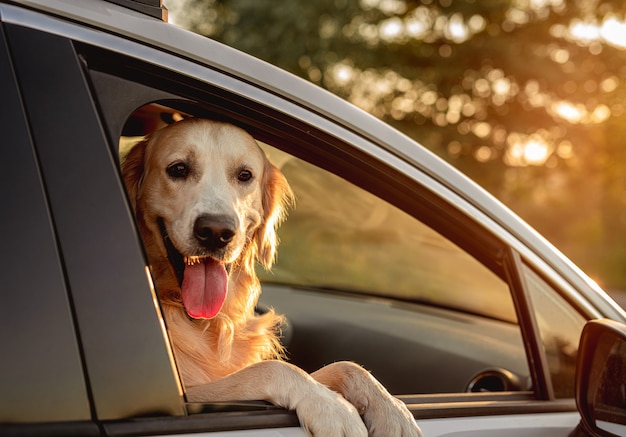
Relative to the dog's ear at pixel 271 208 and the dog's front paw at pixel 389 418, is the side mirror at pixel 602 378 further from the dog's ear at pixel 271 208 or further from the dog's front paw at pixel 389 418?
the dog's ear at pixel 271 208

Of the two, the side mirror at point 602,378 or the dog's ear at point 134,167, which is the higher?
the dog's ear at point 134,167

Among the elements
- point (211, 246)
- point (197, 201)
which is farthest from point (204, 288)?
point (197, 201)

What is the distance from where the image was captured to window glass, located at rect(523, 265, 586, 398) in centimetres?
197

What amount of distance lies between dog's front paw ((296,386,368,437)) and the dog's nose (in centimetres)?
Result: 79

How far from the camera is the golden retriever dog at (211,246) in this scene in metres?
2.03

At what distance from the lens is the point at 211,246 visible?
2.33 meters

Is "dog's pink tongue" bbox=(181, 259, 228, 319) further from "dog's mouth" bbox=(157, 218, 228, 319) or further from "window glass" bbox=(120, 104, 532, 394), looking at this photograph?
"window glass" bbox=(120, 104, 532, 394)

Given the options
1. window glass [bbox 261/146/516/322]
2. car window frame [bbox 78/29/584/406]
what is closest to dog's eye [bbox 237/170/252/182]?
car window frame [bbox 78/29/584/406]

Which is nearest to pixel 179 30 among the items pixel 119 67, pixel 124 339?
pixel 119 67

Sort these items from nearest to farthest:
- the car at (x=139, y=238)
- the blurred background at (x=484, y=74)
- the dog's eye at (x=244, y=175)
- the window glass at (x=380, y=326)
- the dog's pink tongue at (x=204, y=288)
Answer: the car at (x=139, y=238) → the dog's pink tongue at (x=204, y=288) → the dog's eye at (x=244, y=175) → the window glass at (x=380, y=326) → the blurred background at (x=484, y=74)

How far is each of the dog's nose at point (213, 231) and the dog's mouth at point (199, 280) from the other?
7cm

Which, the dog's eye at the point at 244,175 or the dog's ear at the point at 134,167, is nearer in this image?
the dog's ear at the point at 134,167

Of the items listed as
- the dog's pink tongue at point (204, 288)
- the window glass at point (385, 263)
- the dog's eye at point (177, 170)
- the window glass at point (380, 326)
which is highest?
the dog's eye at point (177, 170)

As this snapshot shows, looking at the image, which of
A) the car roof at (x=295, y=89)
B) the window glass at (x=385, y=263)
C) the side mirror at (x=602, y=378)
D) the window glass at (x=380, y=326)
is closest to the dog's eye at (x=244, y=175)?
the window glass at (x=380, y=326)
